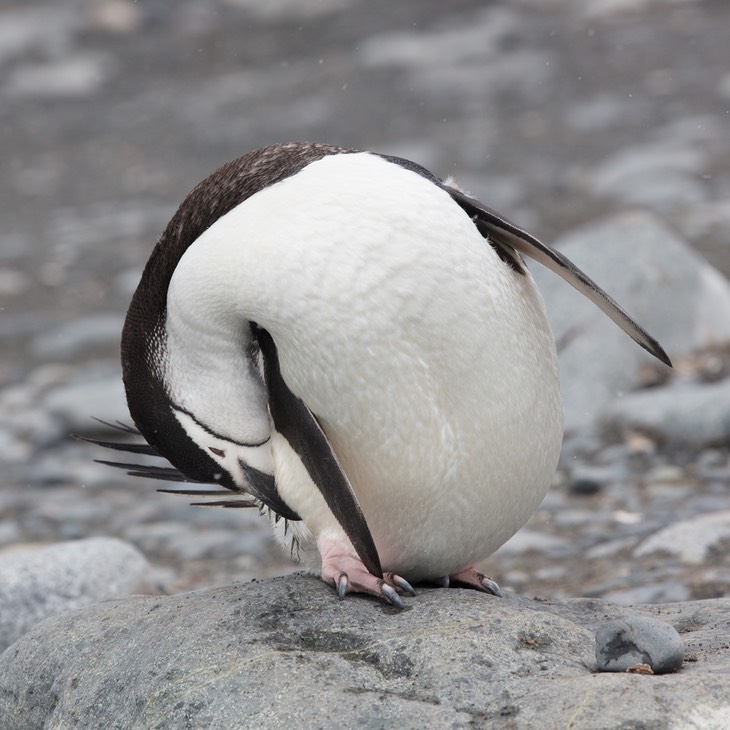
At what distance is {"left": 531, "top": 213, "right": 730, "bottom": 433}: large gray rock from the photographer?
4941 millimetres

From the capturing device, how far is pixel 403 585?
2.32 m

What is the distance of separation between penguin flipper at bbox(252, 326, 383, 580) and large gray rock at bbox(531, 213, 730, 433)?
8.78ft

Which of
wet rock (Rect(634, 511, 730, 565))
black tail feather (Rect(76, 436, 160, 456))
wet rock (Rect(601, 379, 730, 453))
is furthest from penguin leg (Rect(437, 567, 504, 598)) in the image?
wet rock (Rect(601, 379, 730, 453))

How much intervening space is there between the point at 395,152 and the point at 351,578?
21.0ft

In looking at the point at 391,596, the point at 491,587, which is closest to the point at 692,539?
the point at 491,587

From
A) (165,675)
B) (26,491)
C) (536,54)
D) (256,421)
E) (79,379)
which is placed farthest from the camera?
(536,54)

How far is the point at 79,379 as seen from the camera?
18.7 feet

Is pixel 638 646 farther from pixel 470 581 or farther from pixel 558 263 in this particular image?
pixel 558 263

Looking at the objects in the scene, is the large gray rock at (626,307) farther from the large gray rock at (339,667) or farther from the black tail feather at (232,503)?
the large gray rock at (339,667)

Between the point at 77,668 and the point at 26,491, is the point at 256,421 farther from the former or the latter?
the point at 26,491

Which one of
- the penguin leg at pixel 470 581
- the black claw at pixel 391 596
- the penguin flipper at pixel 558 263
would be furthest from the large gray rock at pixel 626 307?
the black claw at pixel 391 596

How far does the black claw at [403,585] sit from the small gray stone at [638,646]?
390mm

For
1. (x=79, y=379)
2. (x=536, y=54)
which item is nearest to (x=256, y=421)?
(x=79, y=379)

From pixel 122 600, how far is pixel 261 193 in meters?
0.94
